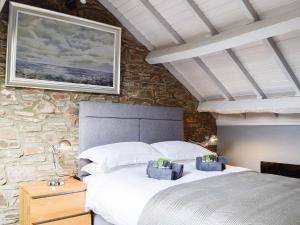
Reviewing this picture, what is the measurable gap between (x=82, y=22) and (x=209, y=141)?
8.58 ft

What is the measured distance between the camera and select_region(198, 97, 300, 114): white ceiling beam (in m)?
3.30

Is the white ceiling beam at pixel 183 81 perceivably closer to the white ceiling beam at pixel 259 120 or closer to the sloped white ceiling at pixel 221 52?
the sloped white ceiling at pixel 221 52

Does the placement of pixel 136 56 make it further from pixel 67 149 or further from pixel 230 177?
pixel 230 177

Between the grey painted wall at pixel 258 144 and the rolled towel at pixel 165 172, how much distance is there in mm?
2049

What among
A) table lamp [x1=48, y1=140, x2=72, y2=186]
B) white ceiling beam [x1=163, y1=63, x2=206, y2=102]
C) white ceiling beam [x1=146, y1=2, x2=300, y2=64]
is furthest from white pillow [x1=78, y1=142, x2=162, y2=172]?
white ceiling beam [x1=163, y1=63, x2=206, y2=102]

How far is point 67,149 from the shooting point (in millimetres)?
3121

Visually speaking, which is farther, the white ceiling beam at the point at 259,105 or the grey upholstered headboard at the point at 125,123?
the white ceiling beam at the point at 259,105

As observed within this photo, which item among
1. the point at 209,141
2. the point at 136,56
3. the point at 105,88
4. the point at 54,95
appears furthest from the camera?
the point at 209,141

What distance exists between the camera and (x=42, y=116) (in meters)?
2.98

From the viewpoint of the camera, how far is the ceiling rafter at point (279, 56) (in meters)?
2.59

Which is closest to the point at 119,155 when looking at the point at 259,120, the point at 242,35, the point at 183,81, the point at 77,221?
the point at 77,221

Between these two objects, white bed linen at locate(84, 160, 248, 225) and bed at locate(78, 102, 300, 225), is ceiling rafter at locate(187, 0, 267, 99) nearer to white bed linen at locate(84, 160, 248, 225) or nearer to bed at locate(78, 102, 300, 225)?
bed at locate(78, 102, 300, 225)

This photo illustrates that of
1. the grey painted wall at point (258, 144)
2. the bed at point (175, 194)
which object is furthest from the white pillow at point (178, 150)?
the grey painted wall at point (258, 144)

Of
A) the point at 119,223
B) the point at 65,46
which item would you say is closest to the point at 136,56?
the point at 65,46
